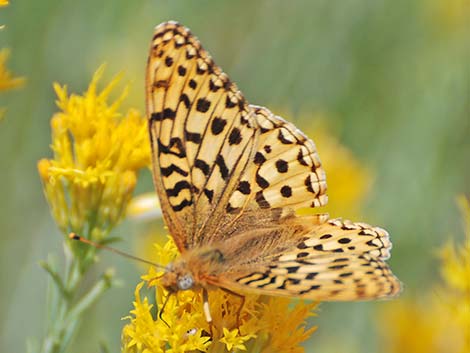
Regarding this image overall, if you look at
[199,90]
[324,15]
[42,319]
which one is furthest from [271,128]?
[324,15]

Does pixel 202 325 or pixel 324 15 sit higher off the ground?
pixel 324 15

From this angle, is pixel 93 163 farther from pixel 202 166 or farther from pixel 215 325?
pixel 215 325

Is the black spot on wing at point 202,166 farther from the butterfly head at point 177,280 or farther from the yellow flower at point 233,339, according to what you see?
the yellow flower at point 233,339

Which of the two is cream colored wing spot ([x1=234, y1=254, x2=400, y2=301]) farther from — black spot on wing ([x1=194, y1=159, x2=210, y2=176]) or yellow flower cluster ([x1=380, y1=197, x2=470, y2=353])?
yellow flower cluster ([x1=380, y1=197, x2=470, y2=353])

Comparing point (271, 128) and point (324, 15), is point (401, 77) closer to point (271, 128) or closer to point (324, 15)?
point (324, 15)

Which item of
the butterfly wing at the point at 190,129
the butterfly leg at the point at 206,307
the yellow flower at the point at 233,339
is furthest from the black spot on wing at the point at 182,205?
the yellow flower at the point at 233,339

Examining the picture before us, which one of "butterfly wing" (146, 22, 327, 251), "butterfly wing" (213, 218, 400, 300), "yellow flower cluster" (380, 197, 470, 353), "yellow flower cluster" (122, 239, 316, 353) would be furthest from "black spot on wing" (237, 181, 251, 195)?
"yellow flower cluster" (380, 197, 470, 353)

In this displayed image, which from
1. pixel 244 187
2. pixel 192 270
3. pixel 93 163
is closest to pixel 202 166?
pixel 244 187
